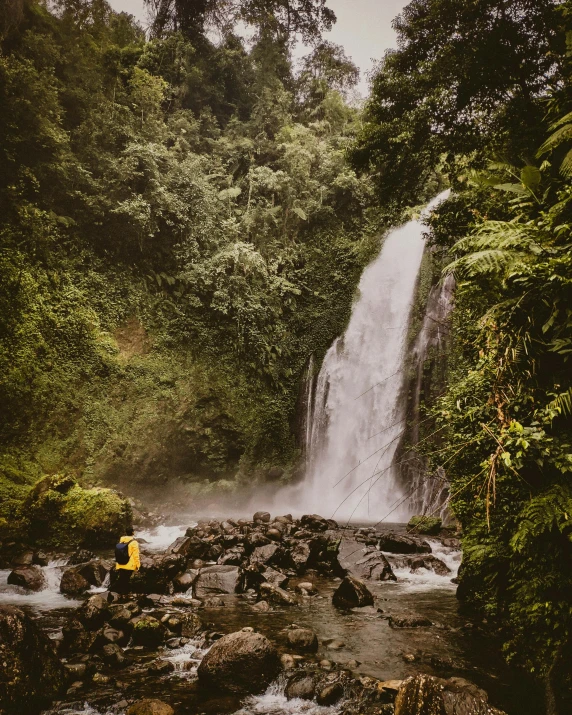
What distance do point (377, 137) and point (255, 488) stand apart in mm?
14583

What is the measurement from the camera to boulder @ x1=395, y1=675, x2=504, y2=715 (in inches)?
128

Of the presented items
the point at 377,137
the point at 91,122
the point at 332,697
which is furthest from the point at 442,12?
the point at 91,122

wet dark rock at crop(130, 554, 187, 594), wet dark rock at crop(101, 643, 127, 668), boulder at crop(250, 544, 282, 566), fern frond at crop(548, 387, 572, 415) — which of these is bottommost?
boulder at crop(250, 544, 282, 566)

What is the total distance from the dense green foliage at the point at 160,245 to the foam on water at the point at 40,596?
11.1 ft

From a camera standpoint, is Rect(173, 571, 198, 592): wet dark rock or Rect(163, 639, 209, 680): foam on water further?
Rect(173, 571, 198, 592): wet dark rock

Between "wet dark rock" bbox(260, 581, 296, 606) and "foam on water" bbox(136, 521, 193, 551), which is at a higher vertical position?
"wet dark rock" bbox(260, 581, 296, 606)

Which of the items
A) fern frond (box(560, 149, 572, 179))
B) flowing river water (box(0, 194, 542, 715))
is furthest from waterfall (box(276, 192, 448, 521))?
fern frond (box(560, 149, 572, 179))

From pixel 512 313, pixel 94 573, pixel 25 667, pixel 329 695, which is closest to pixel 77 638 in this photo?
pixel 25 667

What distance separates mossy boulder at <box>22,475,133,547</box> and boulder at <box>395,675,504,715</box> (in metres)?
8.61

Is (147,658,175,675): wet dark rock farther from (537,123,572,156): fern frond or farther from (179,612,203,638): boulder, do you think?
(537,123,572,156): fern frond

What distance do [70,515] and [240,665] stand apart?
723cm

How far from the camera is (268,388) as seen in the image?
1925cm

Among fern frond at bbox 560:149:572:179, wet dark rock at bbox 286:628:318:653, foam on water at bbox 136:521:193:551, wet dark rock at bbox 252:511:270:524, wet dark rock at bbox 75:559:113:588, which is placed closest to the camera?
fern frond at bbox 560:149:572:179

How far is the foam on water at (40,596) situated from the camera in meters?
6.74
